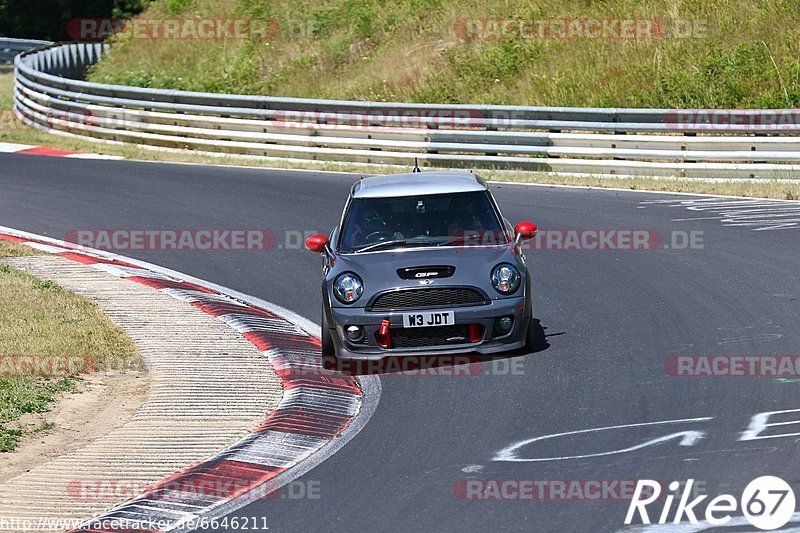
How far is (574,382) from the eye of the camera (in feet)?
30.9

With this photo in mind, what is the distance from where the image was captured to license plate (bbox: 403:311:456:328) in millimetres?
9969

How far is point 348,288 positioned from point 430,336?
79 centimetres

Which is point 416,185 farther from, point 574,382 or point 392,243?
point 574,382

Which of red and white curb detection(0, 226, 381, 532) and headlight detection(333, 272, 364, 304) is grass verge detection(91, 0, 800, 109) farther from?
headlight detection(333, 272, 364, 304)

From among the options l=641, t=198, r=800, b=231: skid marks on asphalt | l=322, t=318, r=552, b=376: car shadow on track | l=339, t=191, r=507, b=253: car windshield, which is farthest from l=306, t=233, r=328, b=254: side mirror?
l=641, t=198, r=800, b=231: skid marks on asphalt

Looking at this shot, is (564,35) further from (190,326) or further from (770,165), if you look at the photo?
(190,326)

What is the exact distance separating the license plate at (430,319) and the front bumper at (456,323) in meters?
0.04

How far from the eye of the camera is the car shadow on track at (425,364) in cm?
1006

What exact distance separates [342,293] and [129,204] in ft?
32.1

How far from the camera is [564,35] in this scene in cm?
2741

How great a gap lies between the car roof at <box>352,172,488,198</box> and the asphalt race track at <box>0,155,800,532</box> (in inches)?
57.9

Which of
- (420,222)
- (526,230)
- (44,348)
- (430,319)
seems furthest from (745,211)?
(44,348)

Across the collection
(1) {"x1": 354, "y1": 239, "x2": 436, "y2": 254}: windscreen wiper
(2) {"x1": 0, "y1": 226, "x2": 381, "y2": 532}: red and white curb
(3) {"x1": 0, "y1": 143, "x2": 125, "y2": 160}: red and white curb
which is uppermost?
(3) {"x1": 0, "y1": 143, "x2": 125, "y2": 160}: red and white curb

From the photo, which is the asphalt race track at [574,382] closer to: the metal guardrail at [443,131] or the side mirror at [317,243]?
the side mirror at [317,243]
